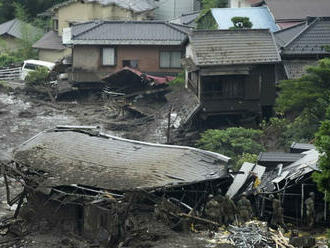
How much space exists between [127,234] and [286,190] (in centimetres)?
501

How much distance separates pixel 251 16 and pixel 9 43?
65.9 ft

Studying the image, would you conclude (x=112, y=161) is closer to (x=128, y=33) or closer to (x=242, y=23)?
(x=242, y=23)

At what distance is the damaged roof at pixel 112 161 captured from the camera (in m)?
21.9

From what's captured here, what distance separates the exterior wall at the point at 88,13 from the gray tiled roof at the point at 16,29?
3168 millimetres

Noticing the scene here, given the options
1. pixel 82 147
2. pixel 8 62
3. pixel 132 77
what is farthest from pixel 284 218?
pixel 8 62

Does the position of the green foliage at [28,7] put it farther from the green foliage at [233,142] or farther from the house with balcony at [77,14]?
the green foliage at [233,142]

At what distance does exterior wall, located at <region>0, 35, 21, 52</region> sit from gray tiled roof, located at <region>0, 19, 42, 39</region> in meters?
0.43

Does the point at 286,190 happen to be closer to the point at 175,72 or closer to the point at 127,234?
the point at 127,234

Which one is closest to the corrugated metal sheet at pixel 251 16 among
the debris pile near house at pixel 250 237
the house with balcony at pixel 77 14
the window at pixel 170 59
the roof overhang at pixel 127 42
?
the roof overhang at pixel 127 42

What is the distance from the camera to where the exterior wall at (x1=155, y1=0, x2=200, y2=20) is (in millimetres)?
60156

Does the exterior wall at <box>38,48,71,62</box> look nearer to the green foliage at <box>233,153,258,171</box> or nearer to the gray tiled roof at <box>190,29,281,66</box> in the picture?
the gray tiled roof at <box>190,29,281,66</box>

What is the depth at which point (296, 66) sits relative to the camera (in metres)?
37.8

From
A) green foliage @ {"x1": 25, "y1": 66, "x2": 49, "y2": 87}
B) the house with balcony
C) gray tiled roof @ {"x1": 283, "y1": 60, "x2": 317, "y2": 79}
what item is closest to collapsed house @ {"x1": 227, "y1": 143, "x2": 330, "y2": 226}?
gray tiled roof @ {"x1": 283, "y1": 60, "x2": 317, "y2": 79}

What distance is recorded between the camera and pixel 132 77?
4172cm
